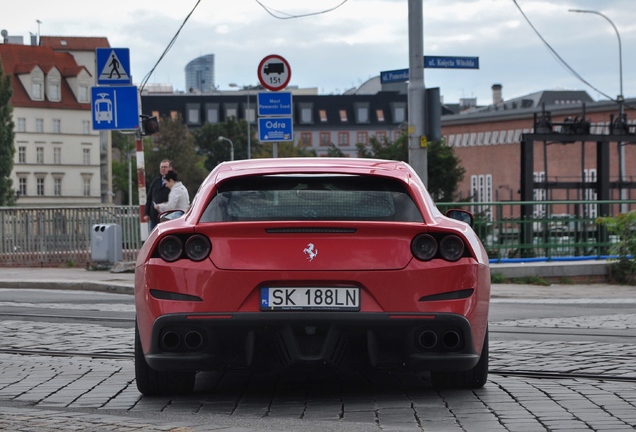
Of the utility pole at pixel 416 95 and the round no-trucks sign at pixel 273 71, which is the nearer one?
the utility pole at pixel 416 95

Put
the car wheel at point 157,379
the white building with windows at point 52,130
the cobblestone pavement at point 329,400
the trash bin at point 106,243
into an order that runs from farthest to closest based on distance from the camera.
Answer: the white building with windows at point 52,130, the trash bin at point 106,243, the car wheel at point 157,379, the cobblestone pavement at point 329,400

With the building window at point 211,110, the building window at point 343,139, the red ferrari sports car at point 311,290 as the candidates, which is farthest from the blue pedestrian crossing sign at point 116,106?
the building window at point 343,139

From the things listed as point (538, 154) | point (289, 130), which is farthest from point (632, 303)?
point (538, 154)

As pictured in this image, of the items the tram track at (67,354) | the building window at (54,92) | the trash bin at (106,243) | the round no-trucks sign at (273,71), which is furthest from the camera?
the building window at (54,92)

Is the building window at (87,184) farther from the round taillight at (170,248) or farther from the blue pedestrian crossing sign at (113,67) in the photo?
the round taillight at (170,248)

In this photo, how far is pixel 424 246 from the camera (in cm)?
684

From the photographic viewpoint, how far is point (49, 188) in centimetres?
12081

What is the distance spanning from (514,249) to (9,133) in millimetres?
79101

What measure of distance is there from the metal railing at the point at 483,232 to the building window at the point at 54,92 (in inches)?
3775

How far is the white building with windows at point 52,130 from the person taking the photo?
117938 millimetres

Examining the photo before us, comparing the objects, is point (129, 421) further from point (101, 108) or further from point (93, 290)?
point (101, 108)

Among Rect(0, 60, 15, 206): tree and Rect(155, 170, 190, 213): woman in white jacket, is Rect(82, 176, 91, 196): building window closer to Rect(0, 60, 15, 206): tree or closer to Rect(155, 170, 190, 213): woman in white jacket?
Rect(0, 60, 15, 206): tree

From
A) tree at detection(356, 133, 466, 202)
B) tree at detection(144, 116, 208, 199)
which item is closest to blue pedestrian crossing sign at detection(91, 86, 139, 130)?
tree at detection(356, 133, 466, 202)

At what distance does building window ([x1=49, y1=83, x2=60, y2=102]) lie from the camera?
11931 cm
